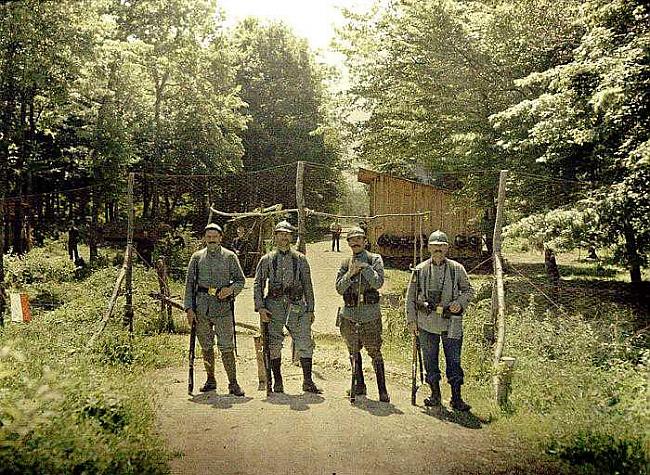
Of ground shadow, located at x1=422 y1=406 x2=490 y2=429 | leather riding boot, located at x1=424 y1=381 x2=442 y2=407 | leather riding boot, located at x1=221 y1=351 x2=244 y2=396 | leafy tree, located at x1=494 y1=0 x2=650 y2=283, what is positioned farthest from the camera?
leafy tree, located at x1=494 y1=0 x2=650 y2=283

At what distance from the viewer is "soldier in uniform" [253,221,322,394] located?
8.25 metres

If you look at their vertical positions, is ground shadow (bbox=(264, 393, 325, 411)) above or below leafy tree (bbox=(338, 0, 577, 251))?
below

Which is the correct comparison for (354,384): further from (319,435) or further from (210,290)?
(210,290)

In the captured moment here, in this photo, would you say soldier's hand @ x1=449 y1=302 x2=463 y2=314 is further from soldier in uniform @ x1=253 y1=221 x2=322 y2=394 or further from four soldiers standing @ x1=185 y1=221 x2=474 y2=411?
soldier in uniform @ x1=253 y1=221 x2=322 y2=394

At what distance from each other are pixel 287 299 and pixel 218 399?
1396 millimetres

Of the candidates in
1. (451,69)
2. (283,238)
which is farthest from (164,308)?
Result: (451,69)

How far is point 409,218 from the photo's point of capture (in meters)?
23.9

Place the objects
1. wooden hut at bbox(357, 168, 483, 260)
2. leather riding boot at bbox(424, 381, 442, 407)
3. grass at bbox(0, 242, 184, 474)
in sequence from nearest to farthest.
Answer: grass at bbox(0, 242, 184, 474) < leather riding boot at bbox(424, 381, 442, 407) < wooden hut at bbox(357, 168, 483, 260)

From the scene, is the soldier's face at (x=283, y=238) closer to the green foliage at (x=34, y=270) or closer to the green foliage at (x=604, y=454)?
the green foliage at (x=604, y=454)

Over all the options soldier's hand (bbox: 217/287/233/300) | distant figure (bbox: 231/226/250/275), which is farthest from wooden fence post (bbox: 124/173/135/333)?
distant figure (bbox: 231/226/250/275)

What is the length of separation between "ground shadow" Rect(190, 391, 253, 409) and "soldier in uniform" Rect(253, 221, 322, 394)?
0.53 meters

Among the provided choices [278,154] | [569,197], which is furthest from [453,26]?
[278,154]

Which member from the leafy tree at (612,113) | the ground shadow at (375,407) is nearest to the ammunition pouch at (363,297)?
the ground shadow at (375,407)

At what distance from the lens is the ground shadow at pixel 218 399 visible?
7656 mm
